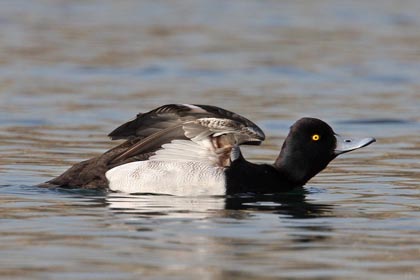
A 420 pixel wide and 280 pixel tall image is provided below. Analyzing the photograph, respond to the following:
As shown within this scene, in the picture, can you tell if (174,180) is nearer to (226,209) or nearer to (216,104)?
(226,209)

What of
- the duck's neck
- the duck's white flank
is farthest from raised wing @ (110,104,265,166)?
the duck's neck

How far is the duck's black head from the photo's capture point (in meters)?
10.9

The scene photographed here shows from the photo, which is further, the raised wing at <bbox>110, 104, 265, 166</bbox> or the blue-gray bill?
the blue-gray bill

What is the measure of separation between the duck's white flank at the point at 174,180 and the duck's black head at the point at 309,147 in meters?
0.80

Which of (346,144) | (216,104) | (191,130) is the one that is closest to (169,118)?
(191,130)

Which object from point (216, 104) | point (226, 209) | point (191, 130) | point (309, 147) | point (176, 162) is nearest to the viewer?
point (226, 209)

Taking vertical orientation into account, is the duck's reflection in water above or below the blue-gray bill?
below

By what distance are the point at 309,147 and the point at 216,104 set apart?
5833mm

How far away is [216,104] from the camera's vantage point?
1666 centimetres

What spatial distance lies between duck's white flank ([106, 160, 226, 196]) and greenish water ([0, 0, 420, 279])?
0.20 meters

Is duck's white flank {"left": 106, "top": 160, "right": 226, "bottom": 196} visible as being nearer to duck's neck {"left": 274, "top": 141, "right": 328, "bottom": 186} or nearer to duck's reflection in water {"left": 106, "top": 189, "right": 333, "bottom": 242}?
duck's reflection in water {"left": 106, "top": 189, "right": 333, "bottom": 242}

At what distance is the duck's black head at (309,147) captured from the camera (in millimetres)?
10867

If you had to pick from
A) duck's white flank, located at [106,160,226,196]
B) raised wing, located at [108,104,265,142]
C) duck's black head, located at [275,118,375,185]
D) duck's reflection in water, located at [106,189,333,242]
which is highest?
raised wing, located at [108,104,265,142]

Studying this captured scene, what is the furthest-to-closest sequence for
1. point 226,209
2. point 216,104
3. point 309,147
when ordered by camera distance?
1. point 216,104
2. point 309,147
3. point 226,209
